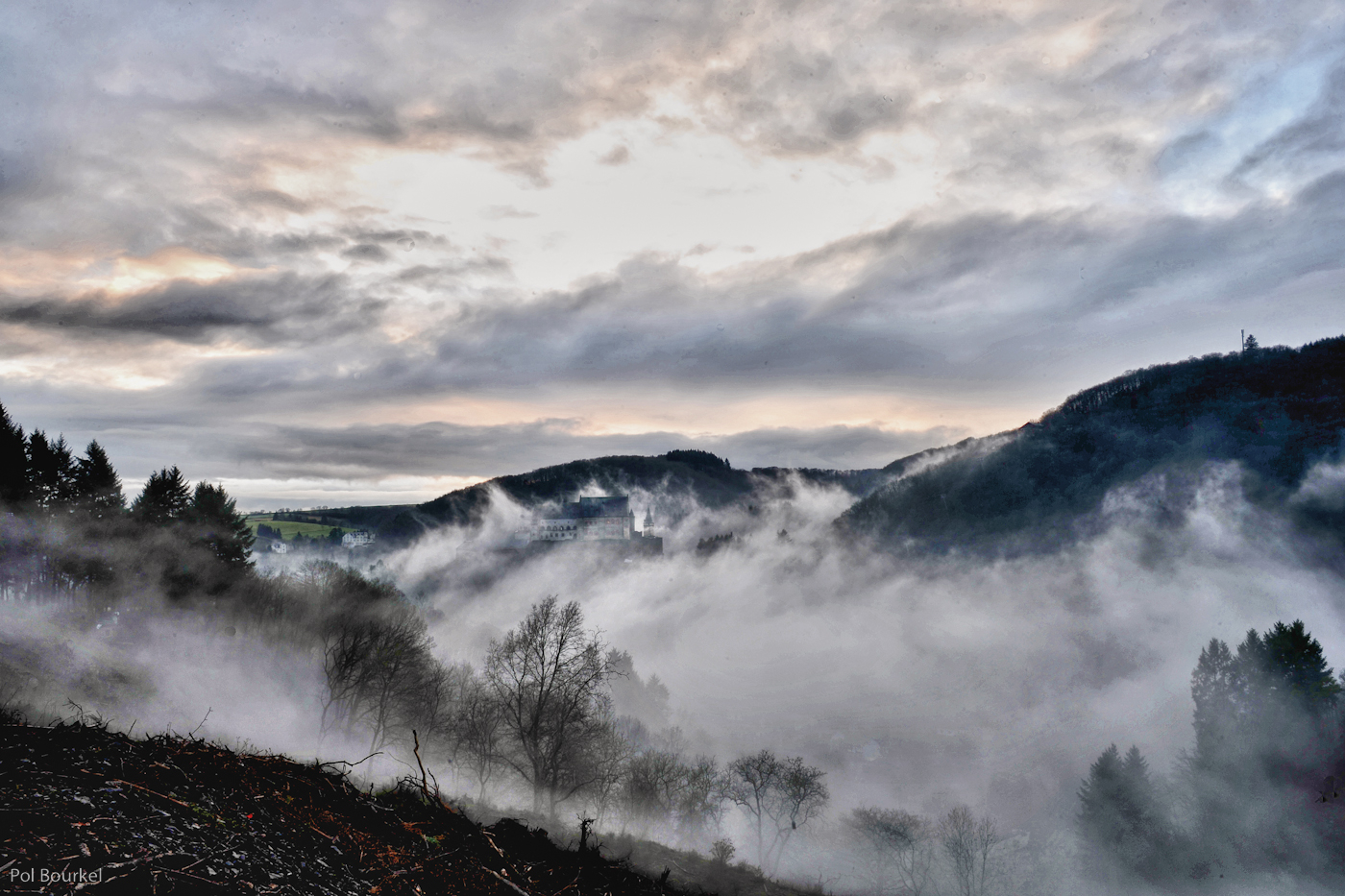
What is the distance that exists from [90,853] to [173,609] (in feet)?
175

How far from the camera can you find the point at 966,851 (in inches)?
3546

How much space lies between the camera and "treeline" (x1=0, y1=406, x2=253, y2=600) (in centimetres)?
4144

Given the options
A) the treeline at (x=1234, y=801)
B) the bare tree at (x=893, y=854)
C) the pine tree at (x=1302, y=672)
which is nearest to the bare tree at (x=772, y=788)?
the bare tree at (x=893, y=854)

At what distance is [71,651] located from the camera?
35.4m

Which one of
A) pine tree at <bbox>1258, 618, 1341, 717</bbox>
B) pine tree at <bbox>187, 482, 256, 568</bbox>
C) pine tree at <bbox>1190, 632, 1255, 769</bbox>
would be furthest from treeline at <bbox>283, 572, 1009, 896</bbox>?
pine tree at <bbox>1258, 618, 1341, 717</bbox>

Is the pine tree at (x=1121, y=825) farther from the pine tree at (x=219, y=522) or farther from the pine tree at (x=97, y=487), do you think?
the pine tree at (x=97, y=487)

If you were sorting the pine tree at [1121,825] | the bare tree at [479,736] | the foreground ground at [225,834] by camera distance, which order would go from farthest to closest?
the pine tree at [1121,825] → the bare tree at [479,736] → the foreground ground at [225,834]

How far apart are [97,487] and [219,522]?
815 cm

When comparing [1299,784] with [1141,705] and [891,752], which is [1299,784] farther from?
[1141,705]

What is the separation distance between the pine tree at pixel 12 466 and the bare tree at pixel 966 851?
102805mm

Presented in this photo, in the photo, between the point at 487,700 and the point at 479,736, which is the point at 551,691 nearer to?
the point at 487,700

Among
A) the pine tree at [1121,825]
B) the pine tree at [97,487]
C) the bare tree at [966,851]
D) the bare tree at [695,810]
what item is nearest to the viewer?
the pine tree at [97,487]

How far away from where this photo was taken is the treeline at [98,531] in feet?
136

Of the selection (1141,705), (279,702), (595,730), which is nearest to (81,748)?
(595,730)
